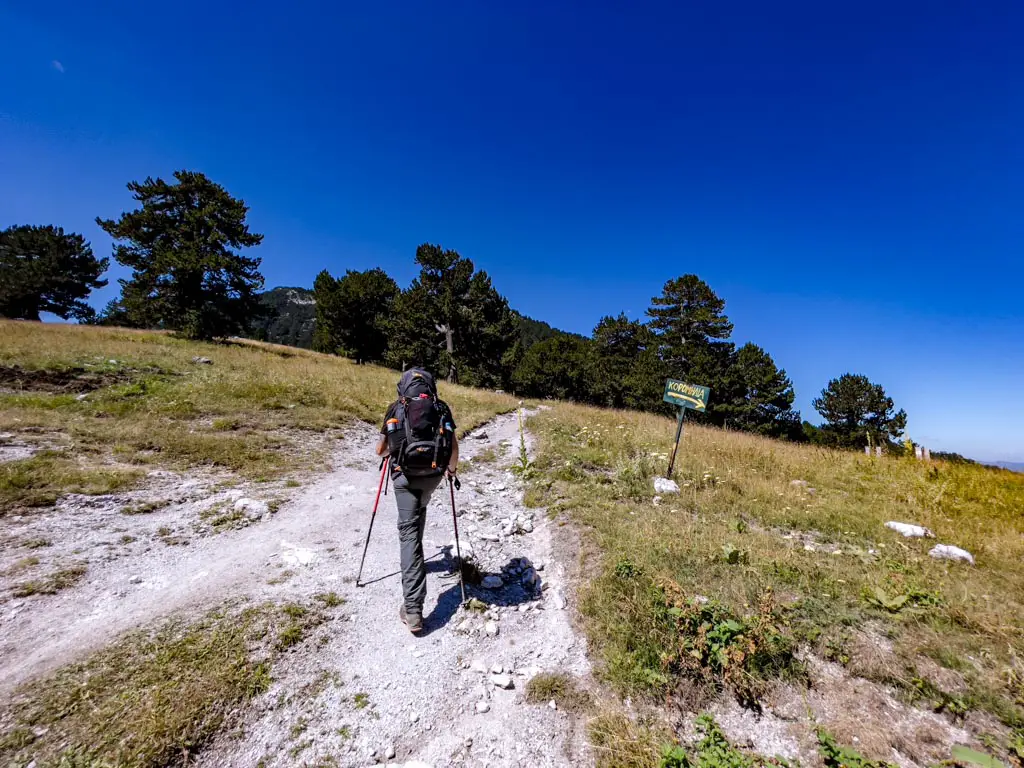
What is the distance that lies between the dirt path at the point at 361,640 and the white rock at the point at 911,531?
6048mm

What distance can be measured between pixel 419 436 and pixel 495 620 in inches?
93.8

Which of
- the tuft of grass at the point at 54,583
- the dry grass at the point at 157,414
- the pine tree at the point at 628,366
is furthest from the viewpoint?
the pine tree at the point at 628,366

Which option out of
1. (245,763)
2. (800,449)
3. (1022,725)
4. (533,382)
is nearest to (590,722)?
(245,763)

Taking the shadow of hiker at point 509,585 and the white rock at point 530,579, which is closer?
the shadow of hiker at point 509,585

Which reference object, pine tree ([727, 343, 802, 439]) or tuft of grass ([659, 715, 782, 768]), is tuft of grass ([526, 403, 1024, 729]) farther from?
pine tree ([727, 343, 802, 439])

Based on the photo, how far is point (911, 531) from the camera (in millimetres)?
6277

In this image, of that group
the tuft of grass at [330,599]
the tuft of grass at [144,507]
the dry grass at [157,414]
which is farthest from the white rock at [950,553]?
the tuft of grass at [144,507]

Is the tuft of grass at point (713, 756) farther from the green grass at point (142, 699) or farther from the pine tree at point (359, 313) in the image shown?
the pine tree at point (359, 313)

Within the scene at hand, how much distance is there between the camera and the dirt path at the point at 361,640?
290cm

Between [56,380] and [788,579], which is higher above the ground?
[788,579]

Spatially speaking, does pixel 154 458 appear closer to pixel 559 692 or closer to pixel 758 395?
pixel 559 692

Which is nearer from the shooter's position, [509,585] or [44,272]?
[509,585]

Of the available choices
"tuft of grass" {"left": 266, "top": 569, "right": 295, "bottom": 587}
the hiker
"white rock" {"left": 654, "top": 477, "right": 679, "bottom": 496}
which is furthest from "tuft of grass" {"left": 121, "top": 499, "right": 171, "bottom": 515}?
"white rock" {"left": 654, "top": 477, "right": 679, "bottom": 496}

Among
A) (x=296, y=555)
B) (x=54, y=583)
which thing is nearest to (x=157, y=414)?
(x=54, y=583)
